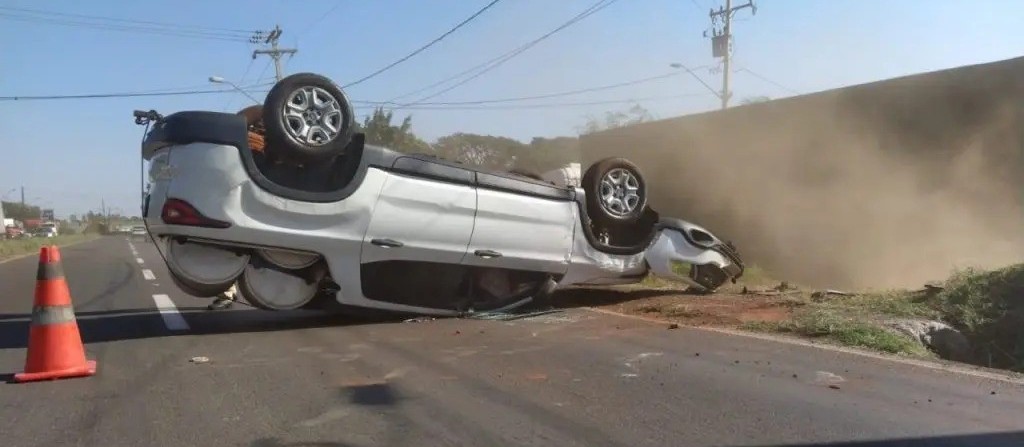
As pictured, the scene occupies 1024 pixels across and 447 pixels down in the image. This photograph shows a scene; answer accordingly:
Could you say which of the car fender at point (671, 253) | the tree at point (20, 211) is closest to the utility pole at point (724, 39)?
the car fender at point (671, 253)

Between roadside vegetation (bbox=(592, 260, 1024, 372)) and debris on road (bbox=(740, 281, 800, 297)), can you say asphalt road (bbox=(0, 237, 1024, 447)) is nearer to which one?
roadside vegetation (bbox=(592, 260, 1024, 372))

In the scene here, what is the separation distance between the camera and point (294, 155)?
324 inches

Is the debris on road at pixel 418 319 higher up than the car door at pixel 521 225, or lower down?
lower down

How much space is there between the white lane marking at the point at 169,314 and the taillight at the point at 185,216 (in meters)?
1.87

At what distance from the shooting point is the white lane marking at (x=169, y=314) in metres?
9.59

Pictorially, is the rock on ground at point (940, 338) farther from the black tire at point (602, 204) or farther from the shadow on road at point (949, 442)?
the shadow on road at point (949, 442)

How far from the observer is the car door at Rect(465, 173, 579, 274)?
30.6 feet

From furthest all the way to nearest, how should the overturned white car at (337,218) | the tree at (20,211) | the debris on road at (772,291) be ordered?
the tree at (20,211) → the debris on road at (772,291) → the overturned white car at (337,218)

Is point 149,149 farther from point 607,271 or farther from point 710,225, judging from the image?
point 710,225

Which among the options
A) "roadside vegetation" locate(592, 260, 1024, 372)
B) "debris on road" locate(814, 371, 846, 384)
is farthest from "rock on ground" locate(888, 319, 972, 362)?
"debris on road" locate(814, 371, 846, 384)

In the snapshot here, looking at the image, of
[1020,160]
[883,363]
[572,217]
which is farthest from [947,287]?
[1020,160]

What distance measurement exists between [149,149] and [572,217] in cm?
454

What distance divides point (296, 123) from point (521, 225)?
2690mm

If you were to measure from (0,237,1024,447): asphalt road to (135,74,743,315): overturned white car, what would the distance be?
0.60 meters
